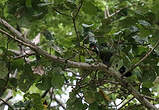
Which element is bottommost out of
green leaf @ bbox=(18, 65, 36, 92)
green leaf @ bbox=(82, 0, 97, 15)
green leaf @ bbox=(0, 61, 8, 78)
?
green leaf @ bbox=(18, 65, 36, 92)

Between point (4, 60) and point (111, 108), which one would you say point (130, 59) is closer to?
point (111, 108)

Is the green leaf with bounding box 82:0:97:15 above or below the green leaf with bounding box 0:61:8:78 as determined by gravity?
above

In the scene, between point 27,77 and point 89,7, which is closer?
point 89,7

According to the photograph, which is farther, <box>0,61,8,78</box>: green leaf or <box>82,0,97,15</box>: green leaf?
<box>0,61,8,78</box>: green leaf

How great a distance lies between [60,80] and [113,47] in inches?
10.4

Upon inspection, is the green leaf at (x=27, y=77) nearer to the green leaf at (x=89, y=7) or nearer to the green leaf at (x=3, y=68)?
the green leaf at (x=3, y=68)

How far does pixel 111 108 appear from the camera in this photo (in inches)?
46.8

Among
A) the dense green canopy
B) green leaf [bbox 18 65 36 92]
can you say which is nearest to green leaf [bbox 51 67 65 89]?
the dense green canopy

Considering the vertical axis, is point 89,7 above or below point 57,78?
above

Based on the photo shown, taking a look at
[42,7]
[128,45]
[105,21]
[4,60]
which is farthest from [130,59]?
[4,60]

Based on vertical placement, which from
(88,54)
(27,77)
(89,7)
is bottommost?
(27,77)

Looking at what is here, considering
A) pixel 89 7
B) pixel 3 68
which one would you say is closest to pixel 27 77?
pixel 3 68

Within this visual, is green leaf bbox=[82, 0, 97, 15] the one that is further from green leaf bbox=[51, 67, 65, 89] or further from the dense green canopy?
green leaf bbox=[51, 67, 65, 89]

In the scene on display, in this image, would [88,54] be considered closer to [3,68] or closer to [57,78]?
[57,78]
